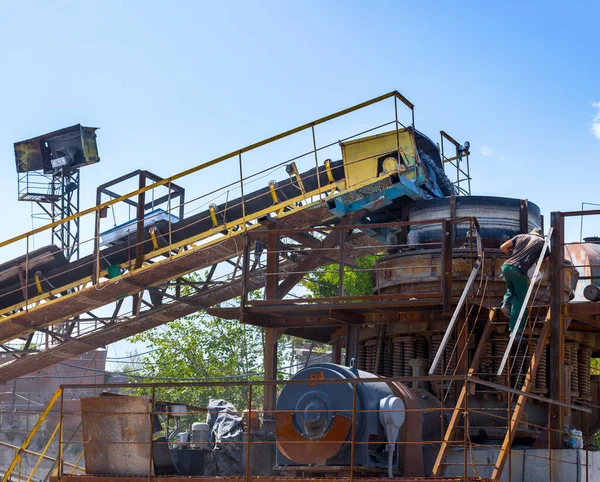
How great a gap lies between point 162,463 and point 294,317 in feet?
13.7

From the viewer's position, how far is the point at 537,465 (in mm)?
15133

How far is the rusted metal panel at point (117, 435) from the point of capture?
14.8 metres

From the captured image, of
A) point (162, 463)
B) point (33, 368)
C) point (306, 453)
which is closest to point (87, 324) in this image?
point (33, 368)

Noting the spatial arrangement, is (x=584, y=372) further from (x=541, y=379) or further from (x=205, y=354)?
(x=205, y=354)

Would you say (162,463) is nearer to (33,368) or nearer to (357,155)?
(357,155)

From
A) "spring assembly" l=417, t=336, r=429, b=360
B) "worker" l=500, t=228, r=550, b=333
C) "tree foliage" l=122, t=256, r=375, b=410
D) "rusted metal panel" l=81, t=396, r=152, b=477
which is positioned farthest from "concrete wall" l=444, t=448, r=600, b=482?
"tree foliage" l=122, t=256, r=375, b=410

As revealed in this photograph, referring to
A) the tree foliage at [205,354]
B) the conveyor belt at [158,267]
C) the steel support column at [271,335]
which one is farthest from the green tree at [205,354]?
the steel support column at [271,335]

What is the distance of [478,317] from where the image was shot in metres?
16.9

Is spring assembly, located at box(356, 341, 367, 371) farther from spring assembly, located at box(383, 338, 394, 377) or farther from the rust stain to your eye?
the rust stain

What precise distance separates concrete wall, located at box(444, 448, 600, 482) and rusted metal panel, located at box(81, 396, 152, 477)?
4553 millimetres

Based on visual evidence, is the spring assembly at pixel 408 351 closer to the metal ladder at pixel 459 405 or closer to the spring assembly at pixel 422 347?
the spring assembly at pixel 422 347

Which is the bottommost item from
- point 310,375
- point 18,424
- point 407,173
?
point 18,424

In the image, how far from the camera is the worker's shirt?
628 inches

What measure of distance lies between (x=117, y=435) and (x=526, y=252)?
702 cm
